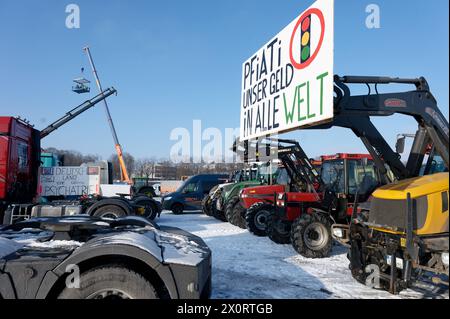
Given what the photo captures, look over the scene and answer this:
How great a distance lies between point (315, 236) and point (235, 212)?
5360 millimetres

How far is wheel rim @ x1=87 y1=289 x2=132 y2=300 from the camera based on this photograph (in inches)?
125

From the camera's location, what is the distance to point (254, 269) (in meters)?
7.14

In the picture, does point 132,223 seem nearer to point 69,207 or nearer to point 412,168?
point 412,168

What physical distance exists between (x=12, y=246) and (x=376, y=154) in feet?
20.5

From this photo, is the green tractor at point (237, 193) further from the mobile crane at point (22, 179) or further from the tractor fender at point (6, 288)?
the tractor fender at point (6, 288)

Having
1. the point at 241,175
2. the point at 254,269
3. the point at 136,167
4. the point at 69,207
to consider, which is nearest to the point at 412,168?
the point at 254,269

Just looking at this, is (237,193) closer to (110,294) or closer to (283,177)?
(283,177)

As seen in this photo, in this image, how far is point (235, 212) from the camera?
13.6 metres

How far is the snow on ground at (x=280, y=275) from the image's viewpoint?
18.3 ft

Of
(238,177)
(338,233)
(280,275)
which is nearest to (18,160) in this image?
(280,275)

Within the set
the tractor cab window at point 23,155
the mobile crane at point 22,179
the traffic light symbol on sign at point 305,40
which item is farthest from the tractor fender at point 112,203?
the traffic light symbol on sign at point 305,40

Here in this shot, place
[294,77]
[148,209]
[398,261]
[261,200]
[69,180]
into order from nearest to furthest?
[398,261] < [294,77] < [261,200] < [69,180] < [148,209]

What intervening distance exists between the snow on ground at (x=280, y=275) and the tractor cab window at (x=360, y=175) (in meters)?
1.67
